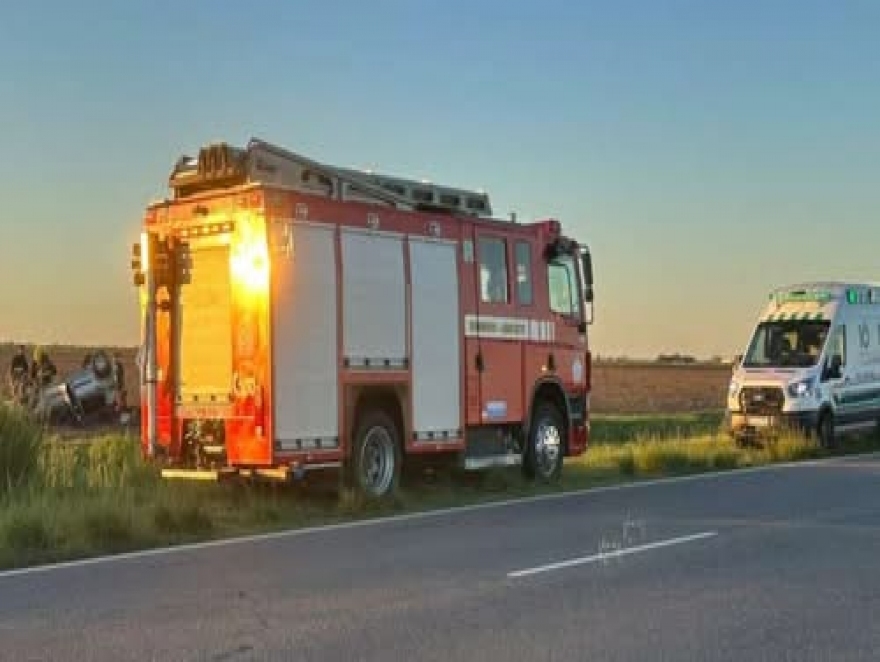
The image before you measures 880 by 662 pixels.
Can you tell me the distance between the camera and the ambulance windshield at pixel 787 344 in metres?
24.1

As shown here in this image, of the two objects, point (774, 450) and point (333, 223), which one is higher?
point (333, 223)

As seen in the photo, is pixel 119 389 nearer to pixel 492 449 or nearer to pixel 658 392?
pixel 492 449

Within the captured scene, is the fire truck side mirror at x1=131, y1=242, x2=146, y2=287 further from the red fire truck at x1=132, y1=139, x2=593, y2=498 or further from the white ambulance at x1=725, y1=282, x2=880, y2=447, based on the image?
the white ambulance at x1=725, y1=282, x2=880, y2=447

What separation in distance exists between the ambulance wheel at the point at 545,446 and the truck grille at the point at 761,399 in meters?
6.82

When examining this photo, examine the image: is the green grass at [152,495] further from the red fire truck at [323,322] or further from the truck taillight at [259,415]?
the truck taillight at [259,415]

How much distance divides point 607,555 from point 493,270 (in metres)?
6.92

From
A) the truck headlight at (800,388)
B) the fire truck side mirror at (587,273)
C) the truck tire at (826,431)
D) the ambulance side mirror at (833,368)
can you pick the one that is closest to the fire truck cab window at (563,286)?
the fire truck side mirror at (587,273)

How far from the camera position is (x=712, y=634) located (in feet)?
24.7

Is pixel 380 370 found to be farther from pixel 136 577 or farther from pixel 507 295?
pixel 136 577

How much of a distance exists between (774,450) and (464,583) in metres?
15.0

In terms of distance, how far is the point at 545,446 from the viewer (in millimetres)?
17984

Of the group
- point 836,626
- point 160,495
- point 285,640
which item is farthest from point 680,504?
point 285,640

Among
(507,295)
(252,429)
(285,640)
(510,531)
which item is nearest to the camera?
(285,640)

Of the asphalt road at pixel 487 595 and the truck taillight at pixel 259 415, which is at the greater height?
the truck taillight at pixel 259 415
